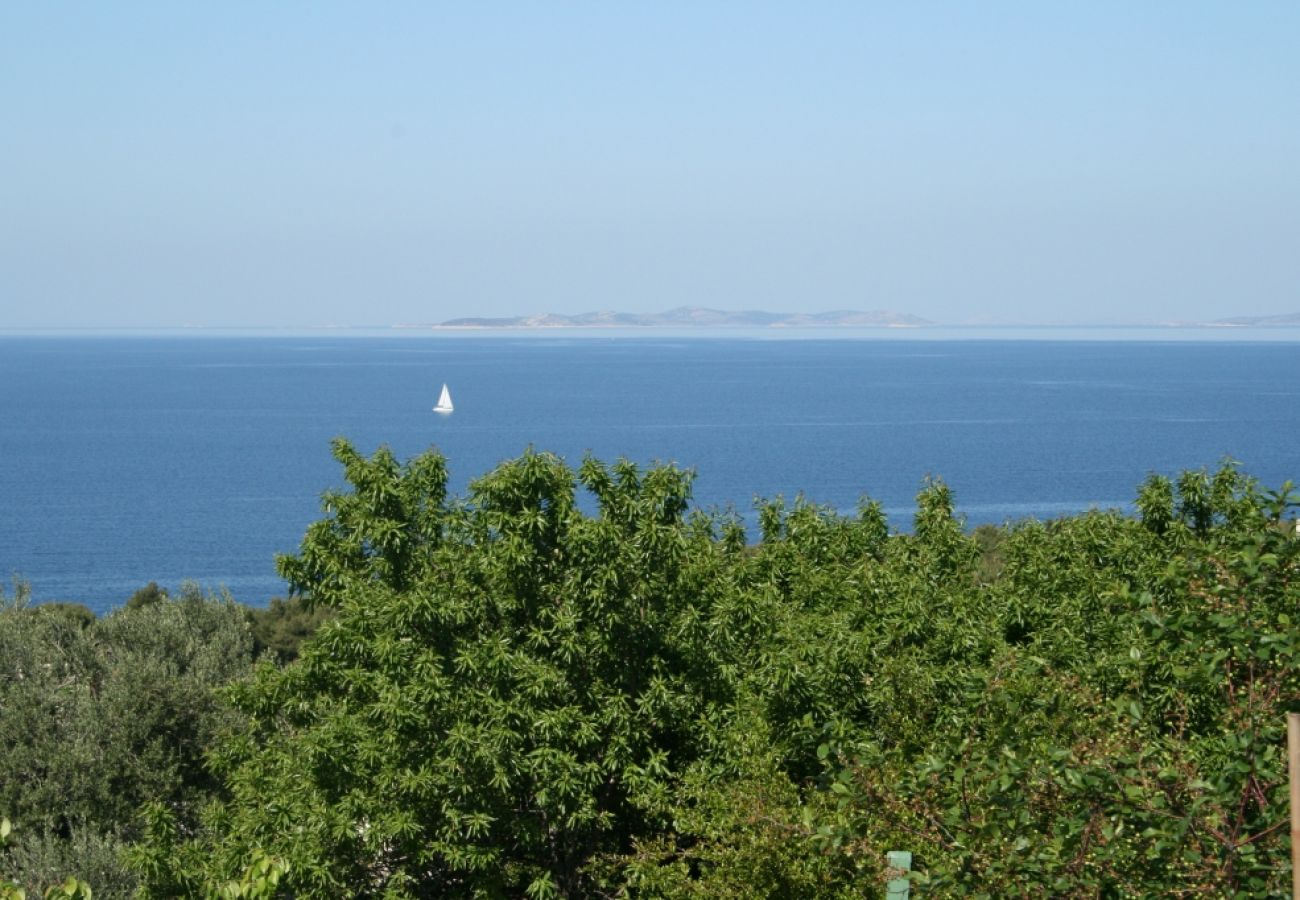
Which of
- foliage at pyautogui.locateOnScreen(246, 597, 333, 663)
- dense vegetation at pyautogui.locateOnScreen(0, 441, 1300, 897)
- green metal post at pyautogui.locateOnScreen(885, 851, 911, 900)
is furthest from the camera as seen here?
foliage at pyautogui.locateOnScreen(246, 597, 333, 663)

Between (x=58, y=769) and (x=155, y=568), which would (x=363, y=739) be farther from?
(x=155, y=568)

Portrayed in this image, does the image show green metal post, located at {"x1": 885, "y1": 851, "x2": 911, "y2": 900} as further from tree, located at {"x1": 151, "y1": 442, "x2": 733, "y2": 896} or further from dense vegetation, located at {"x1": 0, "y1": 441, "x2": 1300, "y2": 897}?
tree, located at {"x1": 151, "y1": 442, "x2": 733, "y2": 896}

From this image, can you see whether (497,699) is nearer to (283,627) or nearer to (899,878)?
(899,878)

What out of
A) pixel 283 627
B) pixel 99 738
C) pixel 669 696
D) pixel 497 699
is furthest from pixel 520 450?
pixel 497 699

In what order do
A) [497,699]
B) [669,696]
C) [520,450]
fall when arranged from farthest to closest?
[520,450]
[669,696]
[497,699]

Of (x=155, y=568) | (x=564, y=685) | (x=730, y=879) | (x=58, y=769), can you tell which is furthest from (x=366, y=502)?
(x=155, y=568)

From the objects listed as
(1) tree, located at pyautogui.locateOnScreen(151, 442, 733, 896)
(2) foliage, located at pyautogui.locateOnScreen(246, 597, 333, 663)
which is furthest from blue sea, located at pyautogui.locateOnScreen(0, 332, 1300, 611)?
(1) tree, located at pyautogui.locateOnScreen(151, 442, 733, 896)

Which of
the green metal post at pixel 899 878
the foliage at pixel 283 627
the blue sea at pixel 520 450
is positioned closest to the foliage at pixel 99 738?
the foliage at pixel 283 627

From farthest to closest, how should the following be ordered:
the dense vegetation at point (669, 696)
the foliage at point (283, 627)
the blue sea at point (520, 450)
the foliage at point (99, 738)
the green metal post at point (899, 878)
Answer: the blue sea at point (520, 450) < the foliage at point (283, 627) < the foliage at point (99, 738) < the dense vegetation at point (669, 696) < the green metal post at point (899, 878)

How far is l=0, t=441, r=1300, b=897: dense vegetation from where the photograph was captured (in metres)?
9.47

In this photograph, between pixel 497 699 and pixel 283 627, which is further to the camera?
pixel 283 627

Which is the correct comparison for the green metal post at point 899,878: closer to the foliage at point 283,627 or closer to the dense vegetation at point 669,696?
the dense vegetation at point 669,696

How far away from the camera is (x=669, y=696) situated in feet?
48.6

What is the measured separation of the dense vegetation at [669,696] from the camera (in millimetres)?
9469
